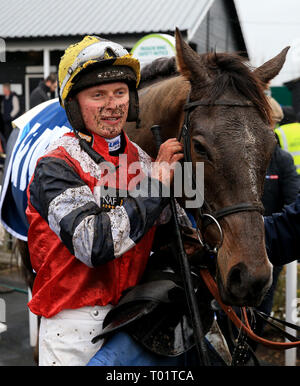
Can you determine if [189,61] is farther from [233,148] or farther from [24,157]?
[24,157]

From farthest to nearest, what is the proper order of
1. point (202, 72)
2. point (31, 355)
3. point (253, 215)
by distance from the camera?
point (31, 355)
point (202, 72)
point (253, 215)

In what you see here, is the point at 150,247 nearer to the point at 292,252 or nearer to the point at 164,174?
the point at 164,174

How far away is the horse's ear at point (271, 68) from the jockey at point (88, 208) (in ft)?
1.62

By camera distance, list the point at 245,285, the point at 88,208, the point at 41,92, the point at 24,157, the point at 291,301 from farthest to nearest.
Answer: the point at 41,92 → the point at 291,301 → the point at 24,157 → the point at 88,208 → the point at 245,285

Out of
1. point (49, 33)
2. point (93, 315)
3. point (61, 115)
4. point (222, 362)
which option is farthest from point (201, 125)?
point (49, 33)

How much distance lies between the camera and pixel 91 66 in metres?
1.80

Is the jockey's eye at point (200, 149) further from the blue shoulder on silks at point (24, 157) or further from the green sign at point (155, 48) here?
the green sign at point (155, 48)

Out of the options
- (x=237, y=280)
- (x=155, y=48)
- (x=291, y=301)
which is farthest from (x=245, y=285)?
(x=155, y=48)

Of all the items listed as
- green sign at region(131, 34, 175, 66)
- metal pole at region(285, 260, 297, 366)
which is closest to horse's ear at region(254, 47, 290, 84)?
metal pole at region(285, 260, 297, 366)

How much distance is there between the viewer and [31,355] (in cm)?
450

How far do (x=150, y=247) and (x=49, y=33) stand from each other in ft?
36.9

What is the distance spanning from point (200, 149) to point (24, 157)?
2.30 meters

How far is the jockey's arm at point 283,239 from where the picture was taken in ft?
7.40

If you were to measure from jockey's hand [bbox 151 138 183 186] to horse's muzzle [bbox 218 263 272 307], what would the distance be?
1.44 ft
